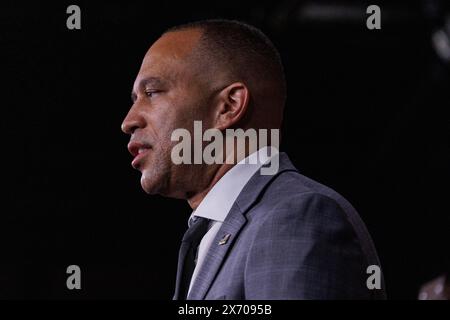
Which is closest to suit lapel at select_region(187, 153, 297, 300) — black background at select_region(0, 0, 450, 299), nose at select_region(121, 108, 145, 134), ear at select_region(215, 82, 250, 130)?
ear at select_region(215, 82, 250, 130)

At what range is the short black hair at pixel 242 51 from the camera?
147 centimetres

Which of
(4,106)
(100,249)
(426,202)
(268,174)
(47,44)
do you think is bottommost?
(100,249)

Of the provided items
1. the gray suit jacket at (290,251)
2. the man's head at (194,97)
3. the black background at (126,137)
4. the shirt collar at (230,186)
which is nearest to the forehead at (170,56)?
the man's head at (194,97)

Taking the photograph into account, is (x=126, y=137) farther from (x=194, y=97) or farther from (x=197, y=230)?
(x=197, y=230)

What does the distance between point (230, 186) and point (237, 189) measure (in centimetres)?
2

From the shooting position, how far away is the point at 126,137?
3.51 meters

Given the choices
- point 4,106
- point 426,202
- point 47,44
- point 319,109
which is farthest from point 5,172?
point 426,202

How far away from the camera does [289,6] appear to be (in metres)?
3.00

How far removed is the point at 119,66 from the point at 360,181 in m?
1.27

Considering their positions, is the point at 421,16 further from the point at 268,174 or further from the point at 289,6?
the point at 268,174

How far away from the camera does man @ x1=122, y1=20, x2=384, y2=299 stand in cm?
111

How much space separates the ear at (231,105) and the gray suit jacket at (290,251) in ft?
0.66

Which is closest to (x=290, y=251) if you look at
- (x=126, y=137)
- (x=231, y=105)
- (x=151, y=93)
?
(x=231, y=105)
